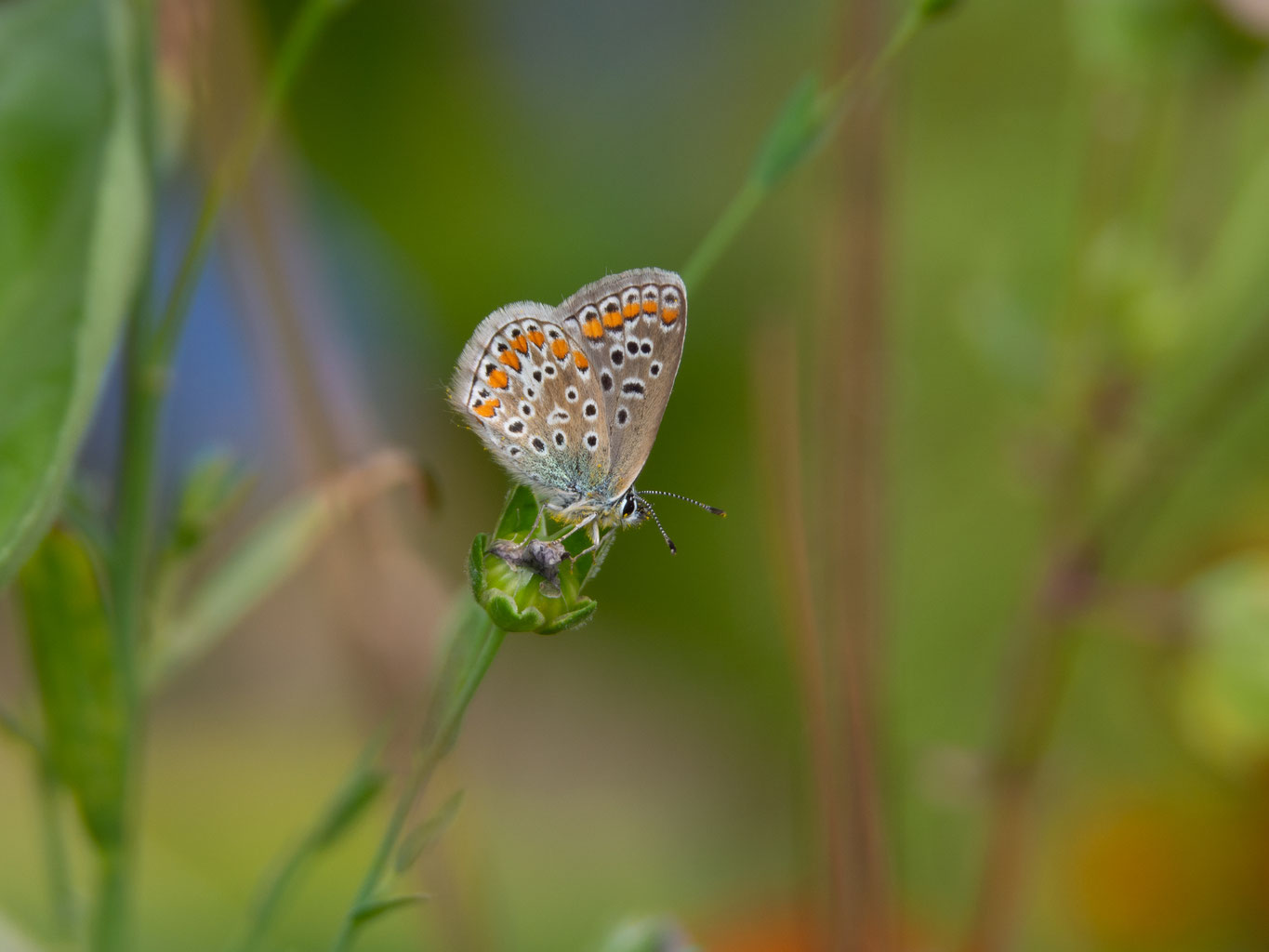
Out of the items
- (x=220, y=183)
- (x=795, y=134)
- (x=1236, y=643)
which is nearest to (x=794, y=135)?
(x=795, y=134)

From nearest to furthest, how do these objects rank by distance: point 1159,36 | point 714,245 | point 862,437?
point 714,245 < point 862,437 < point 1159,36

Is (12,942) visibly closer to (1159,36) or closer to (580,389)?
(580,389)

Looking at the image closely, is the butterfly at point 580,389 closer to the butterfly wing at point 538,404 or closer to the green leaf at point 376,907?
the butterfly wing at point 538,404

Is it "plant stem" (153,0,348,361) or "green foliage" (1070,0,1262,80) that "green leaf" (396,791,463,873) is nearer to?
"plant stem" (153,0,348,361)

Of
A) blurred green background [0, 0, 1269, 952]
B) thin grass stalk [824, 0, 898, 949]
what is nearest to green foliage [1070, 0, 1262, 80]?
blurred green background [0, 0, 1269, 952]

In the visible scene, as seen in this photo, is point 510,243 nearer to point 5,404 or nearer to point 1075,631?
point 1075,631

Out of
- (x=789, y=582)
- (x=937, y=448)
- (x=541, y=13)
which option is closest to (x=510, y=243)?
(x=541, y=13)
